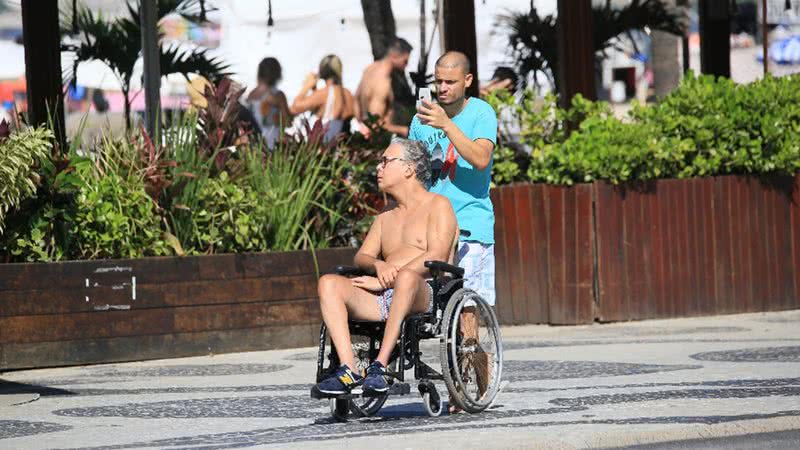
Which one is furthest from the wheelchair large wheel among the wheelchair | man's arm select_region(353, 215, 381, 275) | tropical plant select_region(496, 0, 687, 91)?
tropical plant select_region(496, 0, 687, 91)

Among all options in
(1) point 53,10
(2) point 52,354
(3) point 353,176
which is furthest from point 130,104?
(2) point 52,354

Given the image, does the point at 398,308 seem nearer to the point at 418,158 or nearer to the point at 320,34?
the point at 418,158

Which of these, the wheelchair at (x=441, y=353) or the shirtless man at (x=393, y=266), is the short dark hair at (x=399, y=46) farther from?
the wheelchair at (x=441, y=353)

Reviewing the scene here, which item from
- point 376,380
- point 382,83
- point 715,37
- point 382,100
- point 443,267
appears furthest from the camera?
point 715,37

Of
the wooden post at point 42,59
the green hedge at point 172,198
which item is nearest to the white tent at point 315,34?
the wooden post at point 42,59

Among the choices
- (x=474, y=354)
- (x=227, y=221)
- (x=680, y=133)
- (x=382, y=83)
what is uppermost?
(x=382, y=83)

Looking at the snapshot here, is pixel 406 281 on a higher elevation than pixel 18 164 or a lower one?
lower

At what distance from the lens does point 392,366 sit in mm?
8867

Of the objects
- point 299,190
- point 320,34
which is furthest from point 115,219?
point 320,34

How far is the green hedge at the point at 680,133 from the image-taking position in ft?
44.9

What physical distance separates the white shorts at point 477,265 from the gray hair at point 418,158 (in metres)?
0.38

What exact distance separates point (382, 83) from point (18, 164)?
18.8ft

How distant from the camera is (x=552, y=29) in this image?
1694 cm

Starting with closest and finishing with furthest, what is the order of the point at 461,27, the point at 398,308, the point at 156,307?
the point at 398,308
the point at 156,307
the point at 461,27
